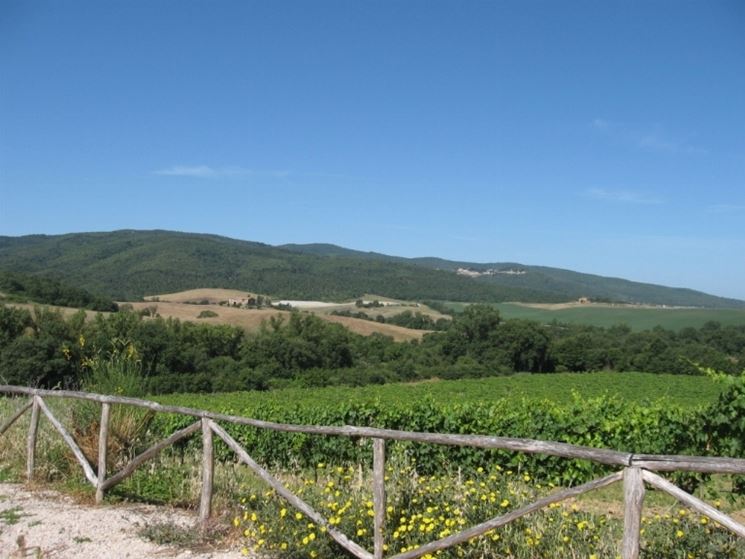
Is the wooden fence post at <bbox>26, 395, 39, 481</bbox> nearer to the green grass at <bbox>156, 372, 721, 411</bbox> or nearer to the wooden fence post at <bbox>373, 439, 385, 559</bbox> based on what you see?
the wooden fence post at <bbox>373, 439, 385, 559</bbox>

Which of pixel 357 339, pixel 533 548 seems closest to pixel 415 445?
pixel 533 548

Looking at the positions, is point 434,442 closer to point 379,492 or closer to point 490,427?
point 379,492

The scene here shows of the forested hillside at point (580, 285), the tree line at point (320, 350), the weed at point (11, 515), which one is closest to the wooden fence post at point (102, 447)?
the weed at point (11, 515)

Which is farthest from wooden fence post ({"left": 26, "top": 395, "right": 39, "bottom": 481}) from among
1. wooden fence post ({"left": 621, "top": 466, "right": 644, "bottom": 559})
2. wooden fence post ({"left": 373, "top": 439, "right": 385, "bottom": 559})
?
wooden fence post ({"left": 621, "top": 466, "right": 644, "bottom": 559})

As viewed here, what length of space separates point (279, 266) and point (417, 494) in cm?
13263

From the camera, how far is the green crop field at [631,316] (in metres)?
76.4

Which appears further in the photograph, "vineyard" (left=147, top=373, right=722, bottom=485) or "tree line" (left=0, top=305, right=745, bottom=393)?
"tree line" (left=0, top=305, right=745, bottom=393)

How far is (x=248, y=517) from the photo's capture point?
543 cm

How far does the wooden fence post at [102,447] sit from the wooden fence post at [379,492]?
3277 millimetres

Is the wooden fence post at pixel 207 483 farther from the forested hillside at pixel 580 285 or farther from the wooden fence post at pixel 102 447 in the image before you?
the forested hillside at pixel 580 285

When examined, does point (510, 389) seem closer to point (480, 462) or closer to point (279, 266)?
point (480, 462)

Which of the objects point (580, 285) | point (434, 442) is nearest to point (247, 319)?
point (434, 442)

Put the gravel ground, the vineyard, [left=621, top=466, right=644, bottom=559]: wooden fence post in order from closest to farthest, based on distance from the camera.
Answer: [left=621, top=466, right=644, bottom=559]: wooden fence post → the gravel ground → the vineyard

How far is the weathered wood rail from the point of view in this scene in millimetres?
3377
